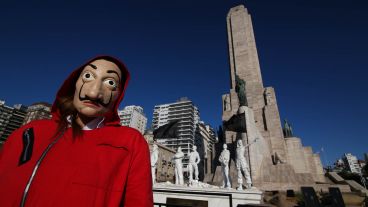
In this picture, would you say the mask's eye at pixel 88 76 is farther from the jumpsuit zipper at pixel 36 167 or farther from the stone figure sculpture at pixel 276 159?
the stone figure sculpture at pixel 276 159

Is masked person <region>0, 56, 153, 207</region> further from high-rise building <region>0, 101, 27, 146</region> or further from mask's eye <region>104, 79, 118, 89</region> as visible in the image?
high-rise building <region>0, 101, 27, 146</region>

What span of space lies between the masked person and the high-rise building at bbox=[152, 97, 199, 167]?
71.7 metres

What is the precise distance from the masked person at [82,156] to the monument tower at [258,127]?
1167 centimetres

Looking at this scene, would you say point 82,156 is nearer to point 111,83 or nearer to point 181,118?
point 111,83

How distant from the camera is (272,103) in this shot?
66.0ft

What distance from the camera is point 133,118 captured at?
90125mm

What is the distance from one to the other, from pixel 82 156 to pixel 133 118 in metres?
92.3

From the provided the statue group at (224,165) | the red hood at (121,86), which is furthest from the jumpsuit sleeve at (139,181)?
the statue group at (224,165)

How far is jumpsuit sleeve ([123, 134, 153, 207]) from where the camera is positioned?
115cm

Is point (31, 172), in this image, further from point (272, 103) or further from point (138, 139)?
point (272, 103)

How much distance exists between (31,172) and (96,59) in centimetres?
101

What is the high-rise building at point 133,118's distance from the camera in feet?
297

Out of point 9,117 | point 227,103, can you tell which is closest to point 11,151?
point 227,103

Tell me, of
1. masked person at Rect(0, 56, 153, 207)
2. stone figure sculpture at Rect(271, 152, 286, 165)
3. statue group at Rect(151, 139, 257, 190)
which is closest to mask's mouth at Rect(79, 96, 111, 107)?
masked person at Rect(0, 56, 153, 207)
